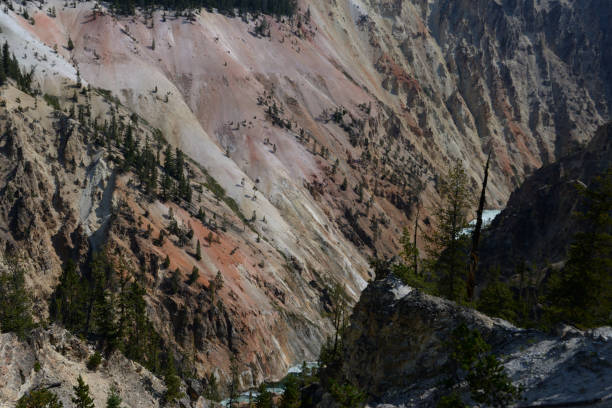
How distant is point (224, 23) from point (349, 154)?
49892mm

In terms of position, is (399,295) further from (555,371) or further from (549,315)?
(555,371)

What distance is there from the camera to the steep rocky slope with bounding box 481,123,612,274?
101375 millimetres

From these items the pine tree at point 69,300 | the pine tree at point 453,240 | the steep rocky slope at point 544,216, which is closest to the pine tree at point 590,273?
the pine tree at point 453,240

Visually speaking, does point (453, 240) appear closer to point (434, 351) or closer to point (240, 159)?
point (434, 351)

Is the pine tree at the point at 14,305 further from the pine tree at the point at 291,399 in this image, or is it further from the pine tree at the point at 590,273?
the pine tree at the point at 590,273

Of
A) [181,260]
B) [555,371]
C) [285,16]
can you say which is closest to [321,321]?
[181,260]

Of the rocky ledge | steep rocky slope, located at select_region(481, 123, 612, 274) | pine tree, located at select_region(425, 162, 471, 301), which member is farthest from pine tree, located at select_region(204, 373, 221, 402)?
steep rocky slope, located at select_region(481, 123, 612, 274)

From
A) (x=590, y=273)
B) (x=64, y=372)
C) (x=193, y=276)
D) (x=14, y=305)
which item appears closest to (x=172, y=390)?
(x=64, y=372)

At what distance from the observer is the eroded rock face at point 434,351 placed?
19641 millimetres

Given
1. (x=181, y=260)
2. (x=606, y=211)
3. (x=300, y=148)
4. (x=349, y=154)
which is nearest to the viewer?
(x=606, y=211)

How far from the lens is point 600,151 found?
108 m

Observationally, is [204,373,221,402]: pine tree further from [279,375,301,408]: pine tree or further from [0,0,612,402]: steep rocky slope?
[279,375,301,408]: pine tree

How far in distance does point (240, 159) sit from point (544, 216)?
62412 mm

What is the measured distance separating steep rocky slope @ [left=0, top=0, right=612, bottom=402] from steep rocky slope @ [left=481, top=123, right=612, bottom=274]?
26730 mm
